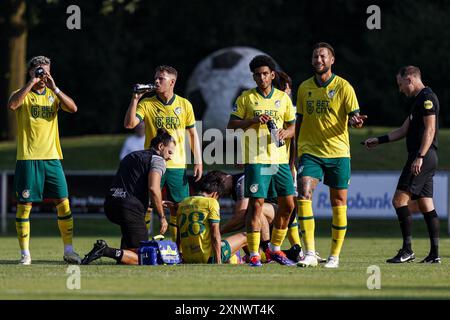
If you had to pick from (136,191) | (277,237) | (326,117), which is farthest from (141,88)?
(277,237)

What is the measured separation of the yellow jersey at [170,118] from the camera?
15328mm

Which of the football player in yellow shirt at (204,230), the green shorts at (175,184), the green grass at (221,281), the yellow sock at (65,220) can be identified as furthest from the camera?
the green shorts at (175,184)

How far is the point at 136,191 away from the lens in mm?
14617

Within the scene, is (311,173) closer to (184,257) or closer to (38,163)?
(184,257)

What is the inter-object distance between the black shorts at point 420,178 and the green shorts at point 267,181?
1.62 metres

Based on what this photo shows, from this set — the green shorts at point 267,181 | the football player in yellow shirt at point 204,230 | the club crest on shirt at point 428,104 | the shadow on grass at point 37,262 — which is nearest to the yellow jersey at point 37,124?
the shadow on grass at point 37,262

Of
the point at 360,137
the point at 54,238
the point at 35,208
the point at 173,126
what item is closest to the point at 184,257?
the point at 173,126

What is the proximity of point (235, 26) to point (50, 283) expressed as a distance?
3035 cm

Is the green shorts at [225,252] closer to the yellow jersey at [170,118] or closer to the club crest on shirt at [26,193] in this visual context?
the yellow jersey at [170,118]

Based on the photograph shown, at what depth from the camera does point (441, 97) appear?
3888cm

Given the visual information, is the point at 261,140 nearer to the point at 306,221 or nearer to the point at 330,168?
the point at 330,168

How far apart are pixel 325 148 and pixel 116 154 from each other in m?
16.3

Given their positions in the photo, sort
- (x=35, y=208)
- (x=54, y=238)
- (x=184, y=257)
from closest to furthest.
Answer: (x=184, y=257) → (x=54, y=238) → (x=35, y=208)

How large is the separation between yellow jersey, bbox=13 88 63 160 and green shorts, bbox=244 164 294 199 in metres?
2.43
